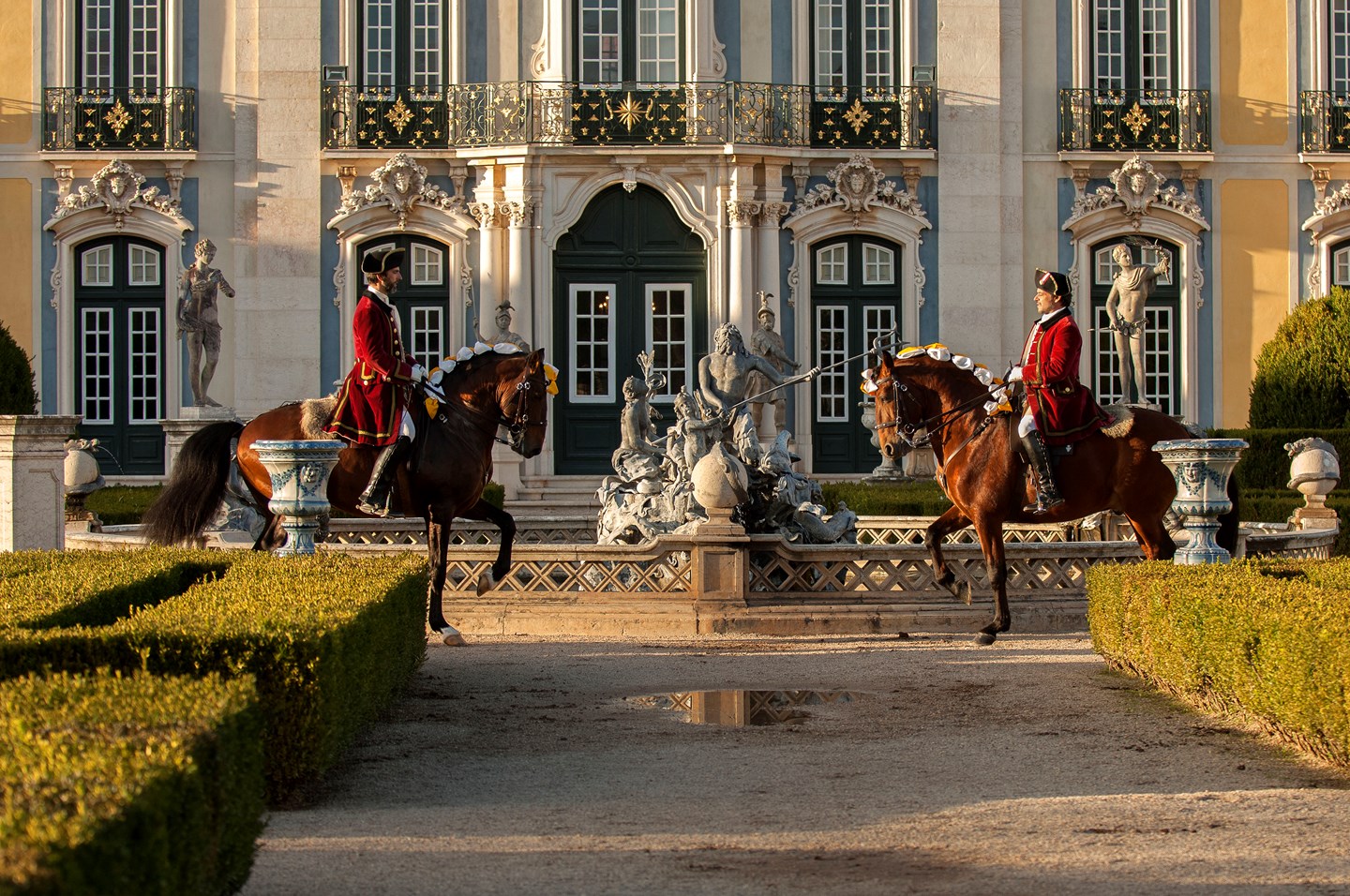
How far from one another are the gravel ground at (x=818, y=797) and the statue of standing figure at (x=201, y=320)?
14021mm

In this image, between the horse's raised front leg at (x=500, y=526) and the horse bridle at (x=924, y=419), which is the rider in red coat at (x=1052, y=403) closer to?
the horse bridle at (x=924, y=419)

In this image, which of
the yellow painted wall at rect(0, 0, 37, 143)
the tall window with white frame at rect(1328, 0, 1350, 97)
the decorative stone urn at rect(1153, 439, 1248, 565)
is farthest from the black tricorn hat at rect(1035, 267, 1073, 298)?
the yellow painted wall at rect(0, 0, 37, 143)

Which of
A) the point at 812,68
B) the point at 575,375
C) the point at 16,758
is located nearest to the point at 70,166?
the point at 575,375

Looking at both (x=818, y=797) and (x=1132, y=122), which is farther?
(x=1132, y=122)

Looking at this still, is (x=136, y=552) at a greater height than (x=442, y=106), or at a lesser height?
lesser

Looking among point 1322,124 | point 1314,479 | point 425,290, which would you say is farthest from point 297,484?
point 1322,124

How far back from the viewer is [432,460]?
12359 millimetres

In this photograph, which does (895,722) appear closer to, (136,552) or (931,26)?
(136,552)

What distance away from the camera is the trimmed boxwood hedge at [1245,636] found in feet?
25.0

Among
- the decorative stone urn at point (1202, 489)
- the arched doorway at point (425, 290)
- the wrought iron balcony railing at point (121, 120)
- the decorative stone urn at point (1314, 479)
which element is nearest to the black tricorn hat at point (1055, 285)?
the decorative stone urn at point (1202, 489)

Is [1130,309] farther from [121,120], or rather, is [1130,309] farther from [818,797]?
[818,797]

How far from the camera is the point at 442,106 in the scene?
26.0m

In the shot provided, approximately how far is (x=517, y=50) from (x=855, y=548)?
14560 mm

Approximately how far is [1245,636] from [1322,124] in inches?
792
